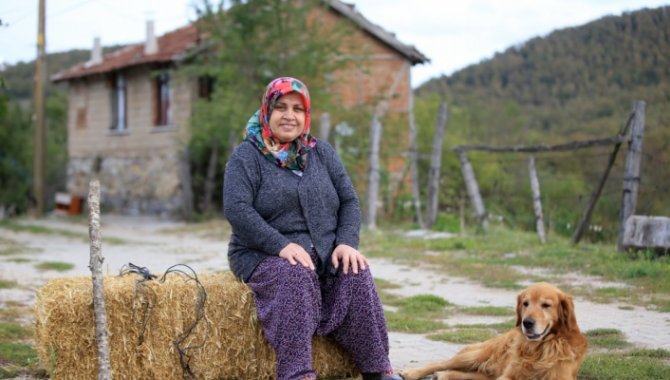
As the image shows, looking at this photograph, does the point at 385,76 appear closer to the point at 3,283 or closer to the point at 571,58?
the point at 571,58

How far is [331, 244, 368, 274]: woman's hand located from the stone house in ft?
57.3

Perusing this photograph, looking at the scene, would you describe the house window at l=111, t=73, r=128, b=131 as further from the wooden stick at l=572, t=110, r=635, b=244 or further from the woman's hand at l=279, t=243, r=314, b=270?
the woman's hand at l=279, t=243, r=314, b=270

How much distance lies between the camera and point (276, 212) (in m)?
5.08

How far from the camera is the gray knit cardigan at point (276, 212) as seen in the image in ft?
16.2

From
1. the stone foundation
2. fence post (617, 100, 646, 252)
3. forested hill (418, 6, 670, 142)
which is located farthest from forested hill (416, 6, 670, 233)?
the stone foundation

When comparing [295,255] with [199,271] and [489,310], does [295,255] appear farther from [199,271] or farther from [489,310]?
[199,271]

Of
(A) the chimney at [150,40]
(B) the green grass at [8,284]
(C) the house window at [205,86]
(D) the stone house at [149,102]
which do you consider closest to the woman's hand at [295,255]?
(B) the green grass at [8,284]

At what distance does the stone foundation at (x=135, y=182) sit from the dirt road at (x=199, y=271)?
2.66 m

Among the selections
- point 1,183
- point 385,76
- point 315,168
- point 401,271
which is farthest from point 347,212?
point 1,183

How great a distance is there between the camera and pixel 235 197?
4980 mm

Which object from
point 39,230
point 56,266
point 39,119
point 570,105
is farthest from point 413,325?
point 39,119

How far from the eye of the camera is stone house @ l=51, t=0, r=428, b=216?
24.4 m

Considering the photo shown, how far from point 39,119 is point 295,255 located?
22.8m

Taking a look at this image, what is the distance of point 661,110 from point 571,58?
29.4 feet
